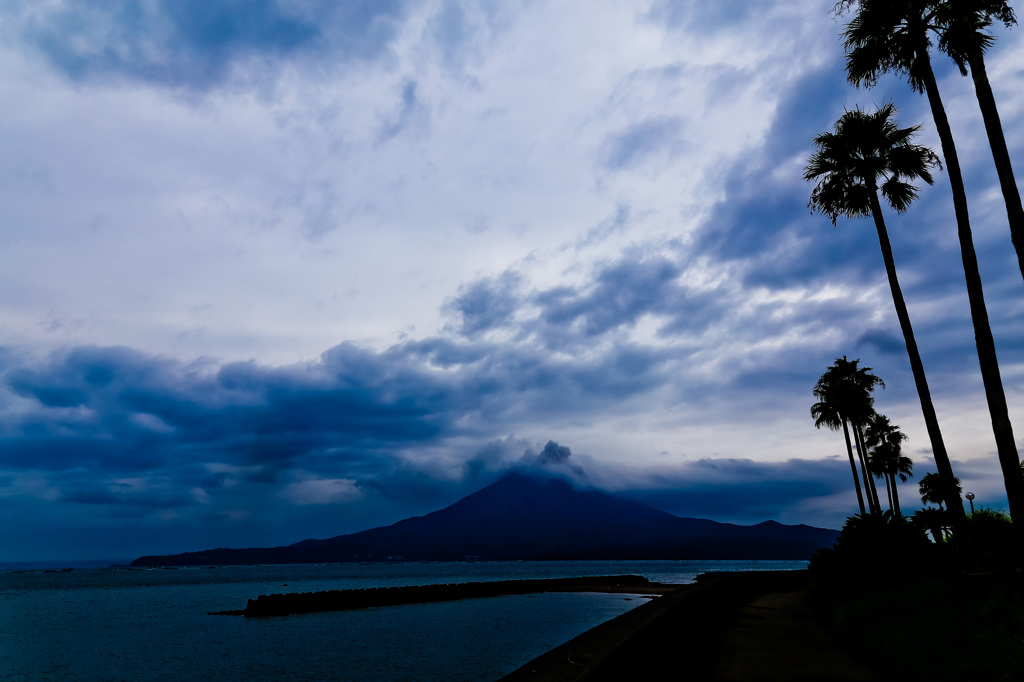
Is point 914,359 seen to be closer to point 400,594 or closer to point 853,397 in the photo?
point 853,397

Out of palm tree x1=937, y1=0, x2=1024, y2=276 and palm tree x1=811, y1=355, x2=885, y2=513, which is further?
palm tree x1=811, y1=355, x2=885, y2=513

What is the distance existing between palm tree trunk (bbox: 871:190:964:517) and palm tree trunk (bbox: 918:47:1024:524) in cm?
688

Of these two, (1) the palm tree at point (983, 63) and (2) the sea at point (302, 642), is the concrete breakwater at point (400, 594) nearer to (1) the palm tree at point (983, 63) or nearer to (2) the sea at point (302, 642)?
(2) the sea at point (302, 642)

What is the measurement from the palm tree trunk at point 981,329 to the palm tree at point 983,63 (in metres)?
1.36

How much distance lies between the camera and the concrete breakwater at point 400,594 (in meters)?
61.4

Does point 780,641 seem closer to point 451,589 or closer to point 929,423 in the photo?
point 929,423

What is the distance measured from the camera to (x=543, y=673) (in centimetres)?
733

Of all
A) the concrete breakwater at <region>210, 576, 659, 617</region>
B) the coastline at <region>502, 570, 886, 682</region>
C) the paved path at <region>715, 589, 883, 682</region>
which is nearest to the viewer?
the coastline at <region>502, 570, 886, 682</region>

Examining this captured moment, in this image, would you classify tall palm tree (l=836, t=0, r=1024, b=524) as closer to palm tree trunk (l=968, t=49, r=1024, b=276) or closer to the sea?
palm tree trunk (l=968, t=49, r=1024, b=276)

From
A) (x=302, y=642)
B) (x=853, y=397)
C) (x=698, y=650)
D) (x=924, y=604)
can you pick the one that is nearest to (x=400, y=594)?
(x=302, y=642)

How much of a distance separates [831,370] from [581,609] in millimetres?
27398

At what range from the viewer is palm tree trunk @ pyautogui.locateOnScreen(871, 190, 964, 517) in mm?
20875

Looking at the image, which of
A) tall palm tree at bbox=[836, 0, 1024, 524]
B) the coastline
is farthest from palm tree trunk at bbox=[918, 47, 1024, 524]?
the coastline

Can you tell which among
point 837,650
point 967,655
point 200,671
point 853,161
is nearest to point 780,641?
point 837,650
